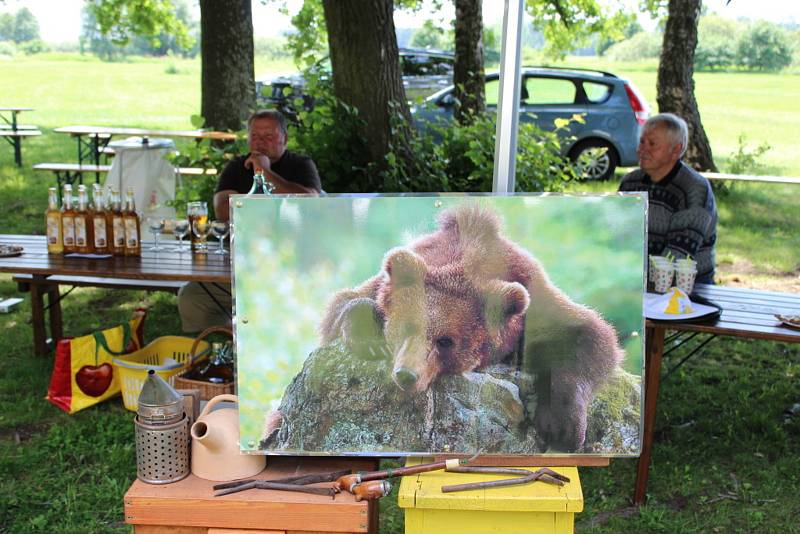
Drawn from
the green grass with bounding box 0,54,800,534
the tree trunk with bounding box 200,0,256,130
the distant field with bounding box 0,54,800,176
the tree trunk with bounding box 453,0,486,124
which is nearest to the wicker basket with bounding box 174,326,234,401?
the green grass with bounding box 0,54,800,534

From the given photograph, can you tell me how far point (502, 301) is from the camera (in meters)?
1.85

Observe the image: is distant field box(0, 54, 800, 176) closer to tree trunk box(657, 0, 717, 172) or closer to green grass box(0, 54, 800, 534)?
tree trunk box(657, 0, 717, 172)

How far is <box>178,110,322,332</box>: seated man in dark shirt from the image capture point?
180 inches

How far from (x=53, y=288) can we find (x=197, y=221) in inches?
44.1

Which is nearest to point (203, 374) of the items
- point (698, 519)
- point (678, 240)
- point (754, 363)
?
point (698, 519)

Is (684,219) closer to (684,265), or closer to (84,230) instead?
(684,265)

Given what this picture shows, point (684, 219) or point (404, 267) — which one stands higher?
point (404, 267)

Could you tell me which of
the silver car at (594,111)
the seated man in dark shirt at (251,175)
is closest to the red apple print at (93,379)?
the seated man in dark shirt at (251,175)

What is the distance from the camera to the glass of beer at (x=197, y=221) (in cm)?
398

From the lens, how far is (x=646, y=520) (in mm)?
3176

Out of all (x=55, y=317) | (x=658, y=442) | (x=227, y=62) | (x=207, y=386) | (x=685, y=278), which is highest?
(x=227, y=62)

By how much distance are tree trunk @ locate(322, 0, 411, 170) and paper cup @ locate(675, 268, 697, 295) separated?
291cm

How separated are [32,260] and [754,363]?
3.90 m

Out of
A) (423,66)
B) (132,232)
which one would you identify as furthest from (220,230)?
(423,66)
